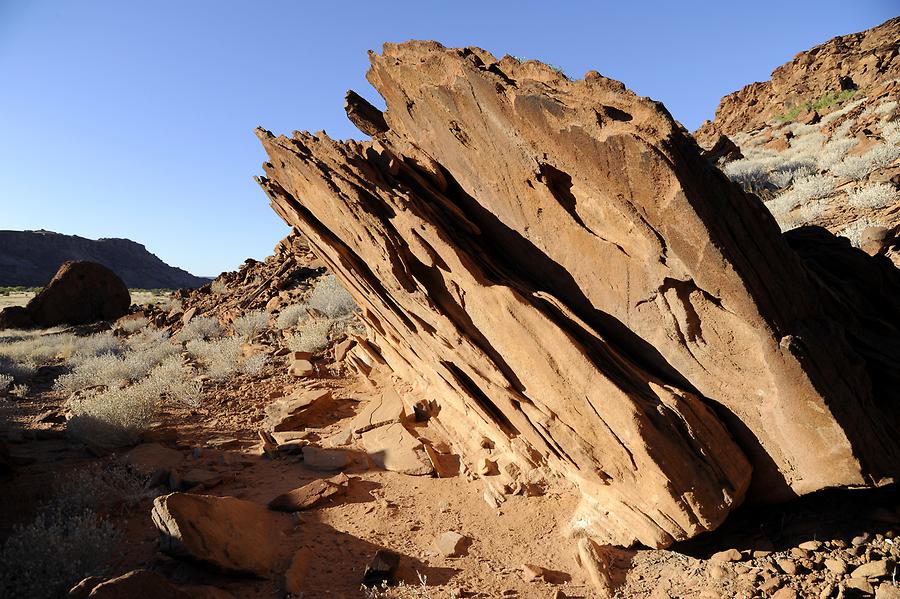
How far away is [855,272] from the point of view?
523cm

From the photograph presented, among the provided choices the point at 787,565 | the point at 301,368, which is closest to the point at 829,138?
the point at 787,565

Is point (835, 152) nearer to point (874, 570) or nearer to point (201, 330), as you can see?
point (874, 570)

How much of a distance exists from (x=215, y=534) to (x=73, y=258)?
9964 centimetres

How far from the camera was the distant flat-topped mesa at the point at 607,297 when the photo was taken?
382 cm

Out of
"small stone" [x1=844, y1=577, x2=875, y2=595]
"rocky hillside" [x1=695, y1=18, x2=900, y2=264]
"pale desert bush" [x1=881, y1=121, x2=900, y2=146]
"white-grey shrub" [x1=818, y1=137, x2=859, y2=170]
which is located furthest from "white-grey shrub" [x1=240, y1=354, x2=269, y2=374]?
"pale desert bush" [x1=881, y1=121, x2=900, y2=146]

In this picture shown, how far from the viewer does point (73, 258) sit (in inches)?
3300

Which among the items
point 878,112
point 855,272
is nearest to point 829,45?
point 878,112

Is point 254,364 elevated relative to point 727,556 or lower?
elevated

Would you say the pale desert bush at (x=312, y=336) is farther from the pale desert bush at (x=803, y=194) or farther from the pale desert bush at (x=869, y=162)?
the pale desert bush at (x=869, y=162)

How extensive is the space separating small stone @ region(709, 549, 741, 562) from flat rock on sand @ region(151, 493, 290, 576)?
380cm

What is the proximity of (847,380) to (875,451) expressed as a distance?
57 centimetres

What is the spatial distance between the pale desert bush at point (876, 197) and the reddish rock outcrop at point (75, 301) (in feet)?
93.9

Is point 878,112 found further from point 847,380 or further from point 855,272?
point 847,380

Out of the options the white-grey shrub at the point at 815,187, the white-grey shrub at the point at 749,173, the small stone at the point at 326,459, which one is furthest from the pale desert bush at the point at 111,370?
the white-grey shrub at the point at 749,173
